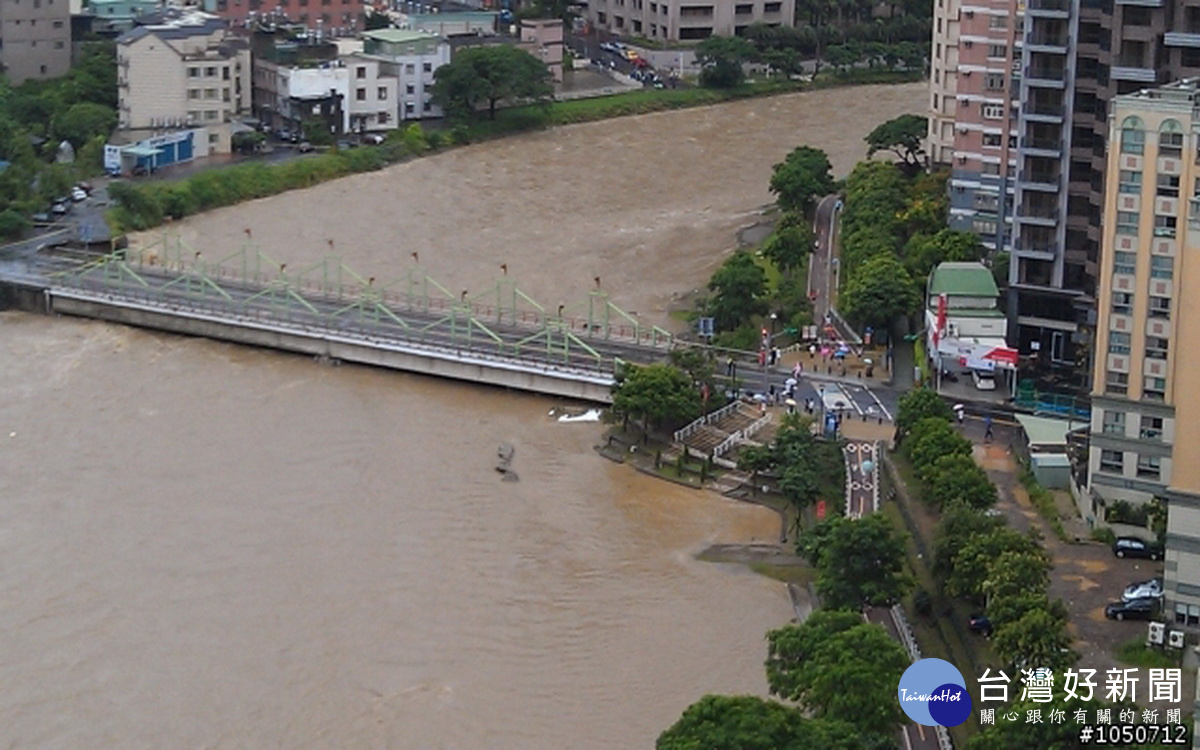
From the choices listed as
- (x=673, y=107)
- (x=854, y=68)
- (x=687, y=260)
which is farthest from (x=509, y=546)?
(x=854, y=68)

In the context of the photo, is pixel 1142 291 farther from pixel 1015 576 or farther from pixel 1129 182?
pixel 1015 576

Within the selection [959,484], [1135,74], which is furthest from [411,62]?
A: [959,484]

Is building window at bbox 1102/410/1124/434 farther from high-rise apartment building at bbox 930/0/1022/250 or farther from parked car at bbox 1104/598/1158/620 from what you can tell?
high-rise apartment building at bbox 930/0/1022/250

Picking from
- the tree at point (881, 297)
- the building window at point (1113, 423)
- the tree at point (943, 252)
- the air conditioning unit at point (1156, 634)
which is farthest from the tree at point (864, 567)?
the tree at point (943, 252)

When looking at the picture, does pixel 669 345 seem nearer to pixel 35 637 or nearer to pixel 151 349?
pixel 151 349

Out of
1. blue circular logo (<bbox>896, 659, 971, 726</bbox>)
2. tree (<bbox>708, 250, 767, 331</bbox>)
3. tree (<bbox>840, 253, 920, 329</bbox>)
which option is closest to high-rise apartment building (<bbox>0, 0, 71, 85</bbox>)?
tree (<bbox>708, 250, 767, 331</bbox>)

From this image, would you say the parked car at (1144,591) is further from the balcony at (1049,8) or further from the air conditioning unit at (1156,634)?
the balcony at (1049,8)
